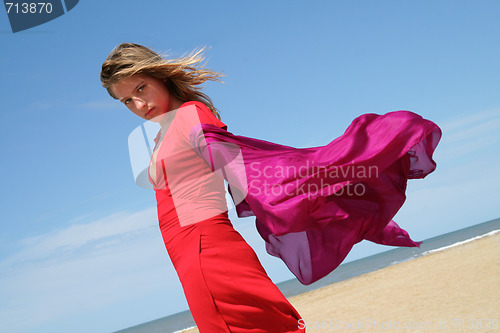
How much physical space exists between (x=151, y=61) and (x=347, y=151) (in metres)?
0.90

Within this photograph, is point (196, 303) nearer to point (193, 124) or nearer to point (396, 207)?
point (193, 124)

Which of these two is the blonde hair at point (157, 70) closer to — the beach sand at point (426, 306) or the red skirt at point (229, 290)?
the red skirt at point (229, 290)

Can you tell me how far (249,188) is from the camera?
1.72m

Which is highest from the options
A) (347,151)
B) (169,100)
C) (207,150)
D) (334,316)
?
(169,100)

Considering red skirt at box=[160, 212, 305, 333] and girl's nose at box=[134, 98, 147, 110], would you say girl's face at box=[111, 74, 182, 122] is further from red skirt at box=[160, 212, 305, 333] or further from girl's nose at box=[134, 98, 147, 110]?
red skirt at box=[160, 212, 305, 333]

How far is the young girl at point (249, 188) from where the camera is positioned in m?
1.70

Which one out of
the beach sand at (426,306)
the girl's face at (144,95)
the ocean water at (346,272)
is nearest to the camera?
the girl's face at (144,95)

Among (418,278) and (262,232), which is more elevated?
(262,232)

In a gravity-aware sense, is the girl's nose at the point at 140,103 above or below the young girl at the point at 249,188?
above

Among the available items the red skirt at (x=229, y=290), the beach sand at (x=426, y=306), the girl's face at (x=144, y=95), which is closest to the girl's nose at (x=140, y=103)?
the girl's face at (x=144, y=95)

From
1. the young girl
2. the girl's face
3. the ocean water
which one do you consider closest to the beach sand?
the young girl

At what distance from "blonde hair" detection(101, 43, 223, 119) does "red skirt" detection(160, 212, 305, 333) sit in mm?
712

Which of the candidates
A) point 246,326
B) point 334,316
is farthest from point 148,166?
point 334,316

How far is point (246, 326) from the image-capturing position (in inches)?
67.1
